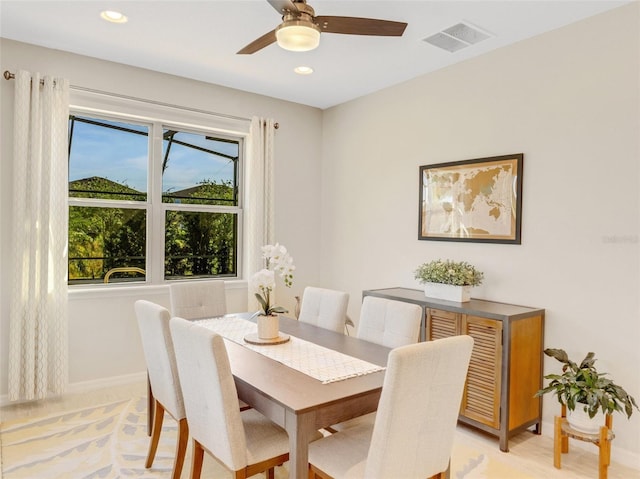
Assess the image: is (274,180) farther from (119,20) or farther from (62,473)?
(62,473)

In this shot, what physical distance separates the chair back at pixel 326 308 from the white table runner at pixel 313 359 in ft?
1.44

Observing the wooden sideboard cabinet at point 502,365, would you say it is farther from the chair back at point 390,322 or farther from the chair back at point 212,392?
the chair back at point 212,392

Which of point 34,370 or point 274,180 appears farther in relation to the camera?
point 274,180

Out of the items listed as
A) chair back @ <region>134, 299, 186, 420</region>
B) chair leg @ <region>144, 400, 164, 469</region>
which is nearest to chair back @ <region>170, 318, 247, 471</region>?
chair back @ <region>134, 299, 186, 420</region>

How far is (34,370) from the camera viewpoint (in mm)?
3338

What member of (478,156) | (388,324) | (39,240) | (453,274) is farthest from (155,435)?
(478,156)

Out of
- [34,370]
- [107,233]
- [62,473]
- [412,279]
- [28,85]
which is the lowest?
[62,473]

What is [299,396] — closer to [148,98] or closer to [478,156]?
[478,156]

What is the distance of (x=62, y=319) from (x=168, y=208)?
4.31 ft

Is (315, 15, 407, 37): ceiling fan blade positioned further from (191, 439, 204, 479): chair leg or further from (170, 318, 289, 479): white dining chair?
(191, 439, 204, 479): chair leg

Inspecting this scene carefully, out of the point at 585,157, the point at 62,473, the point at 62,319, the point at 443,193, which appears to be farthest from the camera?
the point at 443,193

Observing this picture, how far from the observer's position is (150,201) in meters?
4.10

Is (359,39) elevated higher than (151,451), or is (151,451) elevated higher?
(359,39)

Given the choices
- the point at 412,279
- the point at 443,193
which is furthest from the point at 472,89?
the point at 412,279
